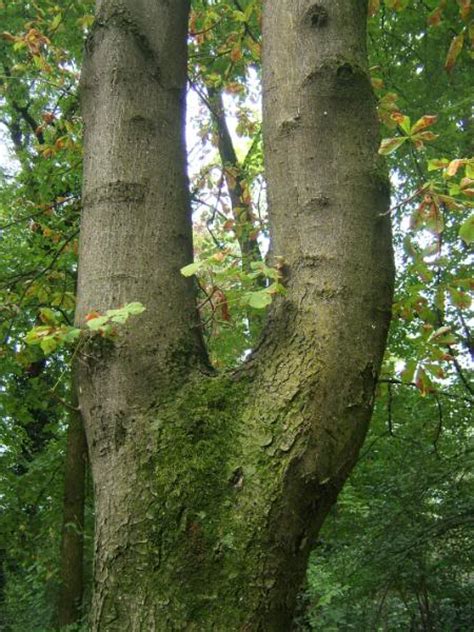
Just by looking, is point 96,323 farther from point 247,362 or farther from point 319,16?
point 319,16

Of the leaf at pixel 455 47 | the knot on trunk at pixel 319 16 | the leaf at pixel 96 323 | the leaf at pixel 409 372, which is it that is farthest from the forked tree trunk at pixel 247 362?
the leaf at pixel 455 47

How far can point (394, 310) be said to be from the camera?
211cm

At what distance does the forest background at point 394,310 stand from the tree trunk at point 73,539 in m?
0.04

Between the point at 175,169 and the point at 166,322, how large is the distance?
1.59 feet

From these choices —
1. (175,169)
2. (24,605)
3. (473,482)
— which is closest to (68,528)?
(24,605)

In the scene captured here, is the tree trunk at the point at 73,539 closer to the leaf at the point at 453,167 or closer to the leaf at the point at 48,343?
A: the leaf at the point at 48,343

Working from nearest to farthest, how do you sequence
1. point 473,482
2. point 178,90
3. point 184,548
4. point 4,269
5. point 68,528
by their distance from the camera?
point 184,548
point 178,90
point 473,482
point 68,528
point 4,269

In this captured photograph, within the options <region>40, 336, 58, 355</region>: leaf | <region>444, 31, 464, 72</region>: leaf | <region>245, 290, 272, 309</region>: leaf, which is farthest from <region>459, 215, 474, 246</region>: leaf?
<region>444, 31, 464, 72</region>: leaf

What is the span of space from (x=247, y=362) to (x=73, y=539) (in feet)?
16.5

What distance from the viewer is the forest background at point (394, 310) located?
8.66ft

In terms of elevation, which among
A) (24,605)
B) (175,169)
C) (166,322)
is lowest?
(24,605)

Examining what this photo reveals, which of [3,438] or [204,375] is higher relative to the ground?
[3,438]

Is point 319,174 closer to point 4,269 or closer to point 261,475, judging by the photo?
point 261,475

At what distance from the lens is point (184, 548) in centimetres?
117
